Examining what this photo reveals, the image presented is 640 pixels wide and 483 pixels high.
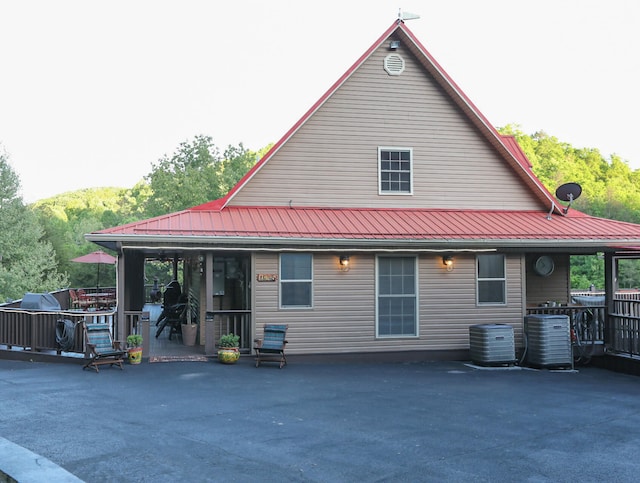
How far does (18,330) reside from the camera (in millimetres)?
13438

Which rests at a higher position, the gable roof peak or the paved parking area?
the gable roof peak

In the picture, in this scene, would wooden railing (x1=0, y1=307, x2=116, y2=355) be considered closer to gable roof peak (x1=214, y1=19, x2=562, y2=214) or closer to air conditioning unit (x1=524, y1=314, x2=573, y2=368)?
gable roof peak (x1=214, y1=19, x2=562, y2=214)

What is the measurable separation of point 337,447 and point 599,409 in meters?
4.84

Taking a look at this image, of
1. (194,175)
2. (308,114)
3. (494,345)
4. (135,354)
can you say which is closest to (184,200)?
(194,175)

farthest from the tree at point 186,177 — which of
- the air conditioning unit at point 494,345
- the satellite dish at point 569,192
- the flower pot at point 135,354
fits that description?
the air conditioning unit at point 494,345

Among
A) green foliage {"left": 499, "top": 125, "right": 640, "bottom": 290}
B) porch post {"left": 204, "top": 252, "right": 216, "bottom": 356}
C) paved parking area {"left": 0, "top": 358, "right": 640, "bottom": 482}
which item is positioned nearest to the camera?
paved parking area {"left": 0, "top": 358, "right": 640, "bottom": 482}

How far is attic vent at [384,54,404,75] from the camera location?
1501 cm

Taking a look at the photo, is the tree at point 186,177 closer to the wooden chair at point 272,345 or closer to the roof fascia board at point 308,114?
the roof fascia board at point 308,114

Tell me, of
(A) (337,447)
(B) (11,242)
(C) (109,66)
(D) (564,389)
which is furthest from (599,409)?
(C) (109,66)

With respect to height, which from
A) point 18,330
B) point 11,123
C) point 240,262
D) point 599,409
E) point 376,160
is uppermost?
point 11,123

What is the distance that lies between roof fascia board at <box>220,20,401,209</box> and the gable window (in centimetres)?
187

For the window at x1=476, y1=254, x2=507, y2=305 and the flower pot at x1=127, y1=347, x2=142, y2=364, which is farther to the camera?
the window at x1=476, y1=254, x2=507, y2=305

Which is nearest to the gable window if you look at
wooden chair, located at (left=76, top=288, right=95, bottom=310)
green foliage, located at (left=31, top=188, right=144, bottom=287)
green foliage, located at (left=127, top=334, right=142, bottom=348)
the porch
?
the porch

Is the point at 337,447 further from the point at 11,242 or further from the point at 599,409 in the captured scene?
the point at 11,242
